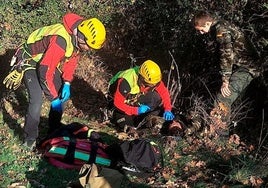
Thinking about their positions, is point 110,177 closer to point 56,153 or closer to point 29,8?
point 56,153

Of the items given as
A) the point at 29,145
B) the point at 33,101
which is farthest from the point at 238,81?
the point at 29,145

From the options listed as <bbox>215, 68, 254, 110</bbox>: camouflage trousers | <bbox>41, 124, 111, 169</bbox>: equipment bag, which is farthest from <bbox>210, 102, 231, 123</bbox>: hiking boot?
<bbox>41, 124, 111, 169</bbox>: equipment bag

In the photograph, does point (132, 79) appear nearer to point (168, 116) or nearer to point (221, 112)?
point (168, 116)

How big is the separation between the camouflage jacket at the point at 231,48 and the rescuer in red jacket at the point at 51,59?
155 centimetres

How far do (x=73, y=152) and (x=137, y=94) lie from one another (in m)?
2.10

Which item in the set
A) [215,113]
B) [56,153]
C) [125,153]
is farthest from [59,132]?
[215,113]

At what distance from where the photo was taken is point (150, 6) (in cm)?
989

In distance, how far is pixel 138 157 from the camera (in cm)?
618

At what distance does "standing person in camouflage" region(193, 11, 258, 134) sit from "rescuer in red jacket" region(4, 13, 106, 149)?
1426 millimetres

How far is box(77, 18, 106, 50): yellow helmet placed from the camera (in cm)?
626

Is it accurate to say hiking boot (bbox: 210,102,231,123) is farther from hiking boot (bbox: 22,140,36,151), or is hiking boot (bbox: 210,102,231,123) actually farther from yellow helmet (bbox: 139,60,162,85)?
hiking boot (bbox: 22,140,36,151)

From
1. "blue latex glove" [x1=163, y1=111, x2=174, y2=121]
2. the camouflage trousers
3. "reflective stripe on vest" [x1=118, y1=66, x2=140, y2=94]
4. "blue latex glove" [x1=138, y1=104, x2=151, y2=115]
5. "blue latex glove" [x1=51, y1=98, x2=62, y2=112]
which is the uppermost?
the camouflage trousers

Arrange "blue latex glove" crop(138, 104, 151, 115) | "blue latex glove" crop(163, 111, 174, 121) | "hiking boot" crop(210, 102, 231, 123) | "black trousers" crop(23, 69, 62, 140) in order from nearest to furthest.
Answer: "black trousers" crop(23, 69, 62, 140) → "hiking boot" crop(210, 102, 231, 123) → "blue latex glove" crop(163, 111, 174, 121) → "blue latex glove" crop(138, 104, 151, 115)

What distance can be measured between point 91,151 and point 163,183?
3.29 ft
